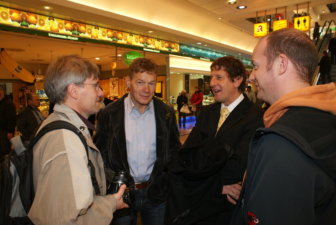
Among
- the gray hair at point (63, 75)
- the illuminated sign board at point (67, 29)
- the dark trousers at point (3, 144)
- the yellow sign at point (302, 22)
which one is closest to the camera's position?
the gray hair at point (63, 75)

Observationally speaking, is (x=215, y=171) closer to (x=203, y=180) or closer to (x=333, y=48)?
(x=203, y=180)

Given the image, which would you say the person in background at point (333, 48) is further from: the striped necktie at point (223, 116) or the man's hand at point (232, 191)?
the man's hand at point (232, 191)

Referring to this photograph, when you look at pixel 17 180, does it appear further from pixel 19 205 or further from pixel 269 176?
pixel 269 176

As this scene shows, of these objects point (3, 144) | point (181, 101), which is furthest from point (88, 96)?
point (181, 101)

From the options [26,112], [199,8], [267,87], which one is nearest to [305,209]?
[267,87]

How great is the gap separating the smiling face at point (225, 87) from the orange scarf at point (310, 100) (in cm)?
113

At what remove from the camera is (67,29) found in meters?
6.74

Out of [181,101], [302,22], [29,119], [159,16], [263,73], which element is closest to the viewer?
[263,73]

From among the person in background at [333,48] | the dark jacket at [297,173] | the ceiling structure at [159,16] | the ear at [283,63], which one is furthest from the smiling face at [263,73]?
the person in background at [333,48]

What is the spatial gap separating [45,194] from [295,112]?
1.12 meters

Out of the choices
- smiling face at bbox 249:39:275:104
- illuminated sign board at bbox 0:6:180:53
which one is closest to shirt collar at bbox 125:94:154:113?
smiling face at bbox 249:39:275:104

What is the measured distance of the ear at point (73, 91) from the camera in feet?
4.66

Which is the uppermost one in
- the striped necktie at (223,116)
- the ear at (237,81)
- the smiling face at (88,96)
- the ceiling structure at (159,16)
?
the ceiling structure at (159,16)

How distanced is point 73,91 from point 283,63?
1112mm
